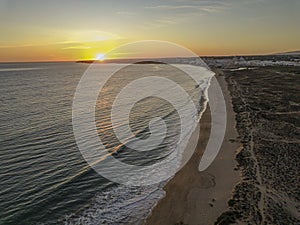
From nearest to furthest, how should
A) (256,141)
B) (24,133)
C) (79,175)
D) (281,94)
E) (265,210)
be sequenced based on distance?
(265,210), (79,175), (256,141), (24,133), (281,94)

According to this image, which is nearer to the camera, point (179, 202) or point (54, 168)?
point (179, 202)

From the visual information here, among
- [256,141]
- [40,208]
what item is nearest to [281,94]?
[256,141]

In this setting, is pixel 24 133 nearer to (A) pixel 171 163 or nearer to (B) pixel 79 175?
(B) pixel 79 175

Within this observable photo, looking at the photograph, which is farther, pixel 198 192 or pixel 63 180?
pixel 63 180

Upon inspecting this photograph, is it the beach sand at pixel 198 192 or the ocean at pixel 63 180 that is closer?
the beach sand at pixel 198 192

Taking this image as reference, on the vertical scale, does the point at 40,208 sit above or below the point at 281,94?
below

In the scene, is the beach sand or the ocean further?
the ocean

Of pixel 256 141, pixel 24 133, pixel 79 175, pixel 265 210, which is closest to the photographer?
pixel 265 210
